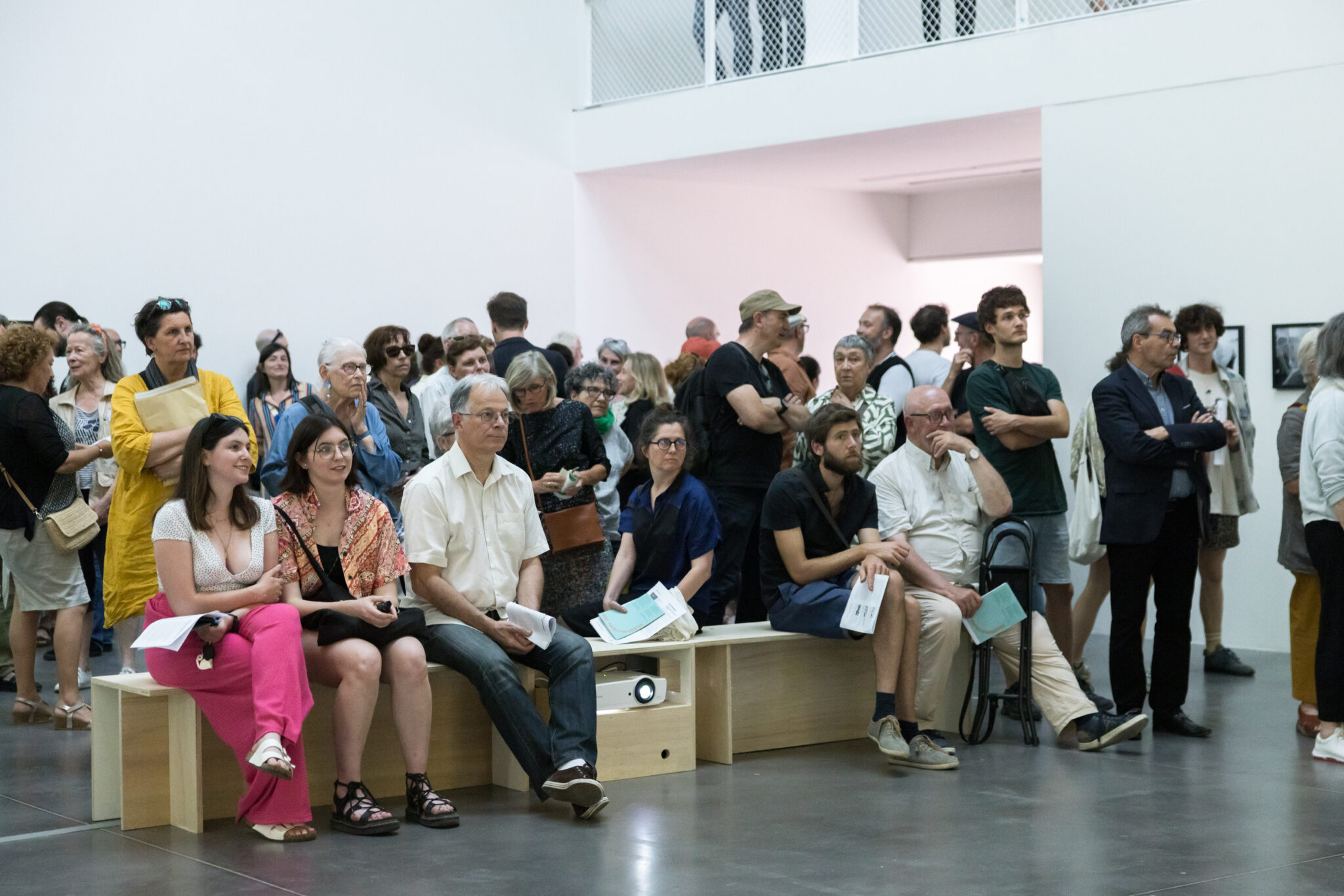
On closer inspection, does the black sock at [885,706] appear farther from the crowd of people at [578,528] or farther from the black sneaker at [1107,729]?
the black sneaker at [1107,729]

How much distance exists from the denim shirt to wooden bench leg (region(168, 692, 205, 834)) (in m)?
3.49

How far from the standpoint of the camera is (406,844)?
4.15 metres

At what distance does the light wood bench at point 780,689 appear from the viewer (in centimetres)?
532

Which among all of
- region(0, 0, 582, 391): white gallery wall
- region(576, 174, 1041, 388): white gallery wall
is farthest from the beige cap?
region(576, 174, 1041, 388): white gallery wall

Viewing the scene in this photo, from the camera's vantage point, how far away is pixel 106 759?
443 centimetres

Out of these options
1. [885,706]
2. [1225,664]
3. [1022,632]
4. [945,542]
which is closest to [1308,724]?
[1022,632]

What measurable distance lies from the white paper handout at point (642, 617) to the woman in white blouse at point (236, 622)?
46.7 inches

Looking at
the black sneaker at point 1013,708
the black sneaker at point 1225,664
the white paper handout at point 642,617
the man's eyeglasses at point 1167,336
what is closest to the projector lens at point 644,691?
the white paper handout at point 642,617

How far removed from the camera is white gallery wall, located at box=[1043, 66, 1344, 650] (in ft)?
24.1

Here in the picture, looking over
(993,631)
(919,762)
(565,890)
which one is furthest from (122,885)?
(993,631)

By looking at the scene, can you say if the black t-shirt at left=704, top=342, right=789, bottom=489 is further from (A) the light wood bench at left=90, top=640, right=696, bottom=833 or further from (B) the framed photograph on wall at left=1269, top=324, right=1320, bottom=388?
(B) the framed photograph on wall at left=1269, top=324, right=1320, bottom=388

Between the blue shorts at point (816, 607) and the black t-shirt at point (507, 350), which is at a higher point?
the black t-shirt at point (507, 350)

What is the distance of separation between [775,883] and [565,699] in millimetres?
1091

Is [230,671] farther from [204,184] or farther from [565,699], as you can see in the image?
[204,184]
